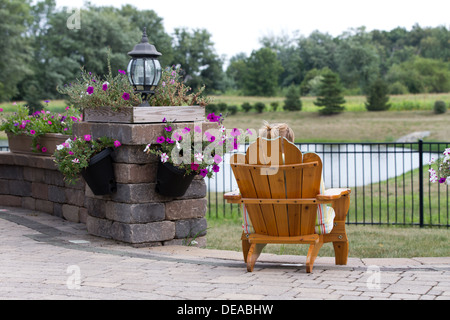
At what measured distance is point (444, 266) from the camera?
5172 mm

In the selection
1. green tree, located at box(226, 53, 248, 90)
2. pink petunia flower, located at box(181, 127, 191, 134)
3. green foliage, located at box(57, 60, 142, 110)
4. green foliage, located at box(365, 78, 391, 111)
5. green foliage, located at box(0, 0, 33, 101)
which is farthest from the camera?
green tree, located at box(226, 53, 248, 90)

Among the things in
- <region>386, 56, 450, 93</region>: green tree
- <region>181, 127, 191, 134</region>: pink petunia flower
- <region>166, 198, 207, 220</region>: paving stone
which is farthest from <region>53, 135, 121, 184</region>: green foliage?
<region>386, 56, 450, 93</region>: green tree

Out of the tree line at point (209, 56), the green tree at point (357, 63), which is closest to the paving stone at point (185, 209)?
the tree line at point (209, 56)

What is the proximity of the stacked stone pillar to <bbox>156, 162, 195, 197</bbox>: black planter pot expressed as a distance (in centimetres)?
13

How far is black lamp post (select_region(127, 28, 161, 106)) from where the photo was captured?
650cm

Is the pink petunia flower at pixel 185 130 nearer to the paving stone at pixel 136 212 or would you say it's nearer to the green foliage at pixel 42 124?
the paving stone at pixel 136 212

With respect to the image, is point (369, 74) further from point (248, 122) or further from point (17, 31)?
point (17, 31)

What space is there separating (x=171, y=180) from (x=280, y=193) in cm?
144

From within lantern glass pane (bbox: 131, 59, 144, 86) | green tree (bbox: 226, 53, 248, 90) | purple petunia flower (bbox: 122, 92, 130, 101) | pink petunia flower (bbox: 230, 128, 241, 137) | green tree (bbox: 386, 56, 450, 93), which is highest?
green tree (bbox: 226, 53, 248, 90)

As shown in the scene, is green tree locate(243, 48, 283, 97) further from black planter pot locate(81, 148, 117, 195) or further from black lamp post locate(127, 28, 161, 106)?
black planter pot locate(81, 148, 117, 195)

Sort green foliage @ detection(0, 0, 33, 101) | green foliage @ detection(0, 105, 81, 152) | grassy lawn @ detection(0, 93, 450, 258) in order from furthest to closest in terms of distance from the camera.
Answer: green foliage @ detection(0, 0, 33, 101) < green foliage @ detection(0, 105, 81, 152) < grassy lawn @ detection(0, 93, 450, 258)

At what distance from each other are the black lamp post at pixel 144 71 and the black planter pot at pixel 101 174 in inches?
27.9

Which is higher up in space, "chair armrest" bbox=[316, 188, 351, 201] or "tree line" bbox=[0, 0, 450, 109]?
"tree line" bbox=[0, 0, 450, 109]
